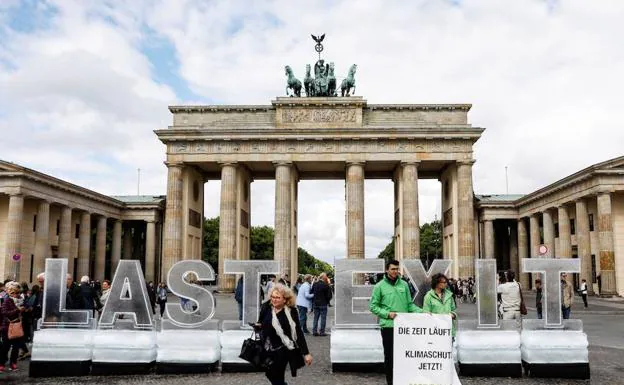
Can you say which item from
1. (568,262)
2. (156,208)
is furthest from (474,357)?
(156,208)

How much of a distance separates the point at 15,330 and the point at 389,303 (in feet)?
29.5

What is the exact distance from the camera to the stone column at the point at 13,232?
44969 mm

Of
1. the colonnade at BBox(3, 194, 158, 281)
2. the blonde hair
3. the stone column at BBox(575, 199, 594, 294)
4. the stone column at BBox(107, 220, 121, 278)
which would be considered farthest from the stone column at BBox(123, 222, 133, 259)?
the blonde hair

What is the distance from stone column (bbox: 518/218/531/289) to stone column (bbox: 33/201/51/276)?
4580 cm

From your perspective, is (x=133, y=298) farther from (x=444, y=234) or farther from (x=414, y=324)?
(x=444, y=234)

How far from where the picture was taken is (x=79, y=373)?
512 inches

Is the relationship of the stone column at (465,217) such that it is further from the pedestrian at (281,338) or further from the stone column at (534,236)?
the pedestrian at (281,338)

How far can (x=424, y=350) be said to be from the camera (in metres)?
8.58

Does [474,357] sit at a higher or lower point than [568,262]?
lower

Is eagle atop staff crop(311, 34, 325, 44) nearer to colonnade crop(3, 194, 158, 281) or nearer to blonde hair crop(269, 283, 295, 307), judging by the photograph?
colonnade crop(3, 194, 158, 281)

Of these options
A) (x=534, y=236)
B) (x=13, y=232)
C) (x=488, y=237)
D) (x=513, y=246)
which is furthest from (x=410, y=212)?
(x=13, y=232)

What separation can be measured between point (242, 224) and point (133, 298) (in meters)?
47.9

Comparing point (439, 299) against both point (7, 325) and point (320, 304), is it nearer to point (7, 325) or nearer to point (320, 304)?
point (7, 325)

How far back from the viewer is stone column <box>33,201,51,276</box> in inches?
1956
